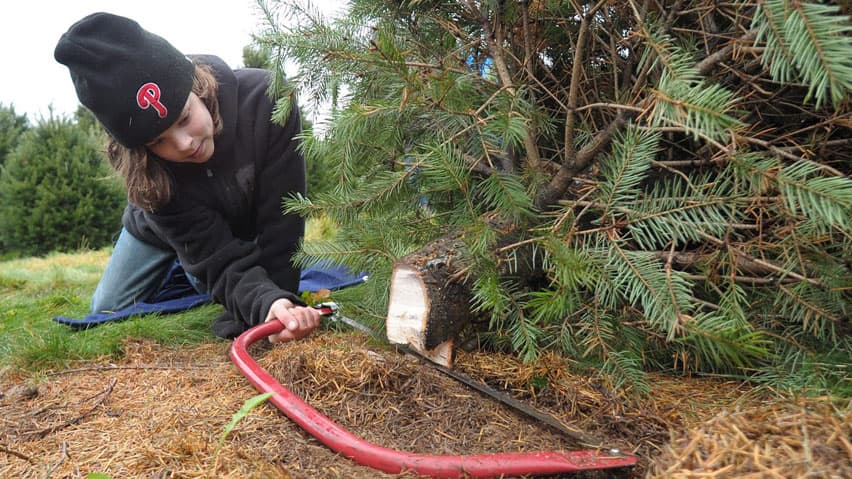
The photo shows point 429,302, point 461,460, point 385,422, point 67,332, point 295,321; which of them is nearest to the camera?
point 461,460

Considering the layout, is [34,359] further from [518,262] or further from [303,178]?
[518,262]

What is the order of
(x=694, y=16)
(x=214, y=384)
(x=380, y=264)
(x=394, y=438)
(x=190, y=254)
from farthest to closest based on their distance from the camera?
1. (x=190, y=254)
2. (x=380, y=264)
3. (x=214, y=384)
4. (x=694, y=16)
5. (x=394, y=438)

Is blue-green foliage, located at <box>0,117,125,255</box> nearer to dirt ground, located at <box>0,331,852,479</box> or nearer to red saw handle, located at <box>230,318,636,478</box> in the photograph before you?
dirt ground, located at <box>0,331,852,479</box>

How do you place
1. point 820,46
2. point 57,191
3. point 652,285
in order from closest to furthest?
1. point 820,46
2. point 652,285
3. point 57,191

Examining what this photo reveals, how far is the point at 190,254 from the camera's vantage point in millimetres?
2836

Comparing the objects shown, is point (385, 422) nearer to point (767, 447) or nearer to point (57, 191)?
point (767, 447)

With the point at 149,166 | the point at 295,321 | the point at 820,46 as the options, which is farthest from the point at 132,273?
the point at 820,46

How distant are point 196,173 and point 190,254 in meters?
0.42

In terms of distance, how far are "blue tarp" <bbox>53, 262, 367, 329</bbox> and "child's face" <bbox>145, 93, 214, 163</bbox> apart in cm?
91

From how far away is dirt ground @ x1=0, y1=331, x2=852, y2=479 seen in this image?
1.15 meters

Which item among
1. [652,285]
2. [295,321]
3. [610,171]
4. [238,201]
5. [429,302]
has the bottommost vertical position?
[295,321]

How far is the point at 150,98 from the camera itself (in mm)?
2303

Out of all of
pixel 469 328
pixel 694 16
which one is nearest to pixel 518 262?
pixel 469 328

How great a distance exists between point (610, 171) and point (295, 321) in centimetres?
131
